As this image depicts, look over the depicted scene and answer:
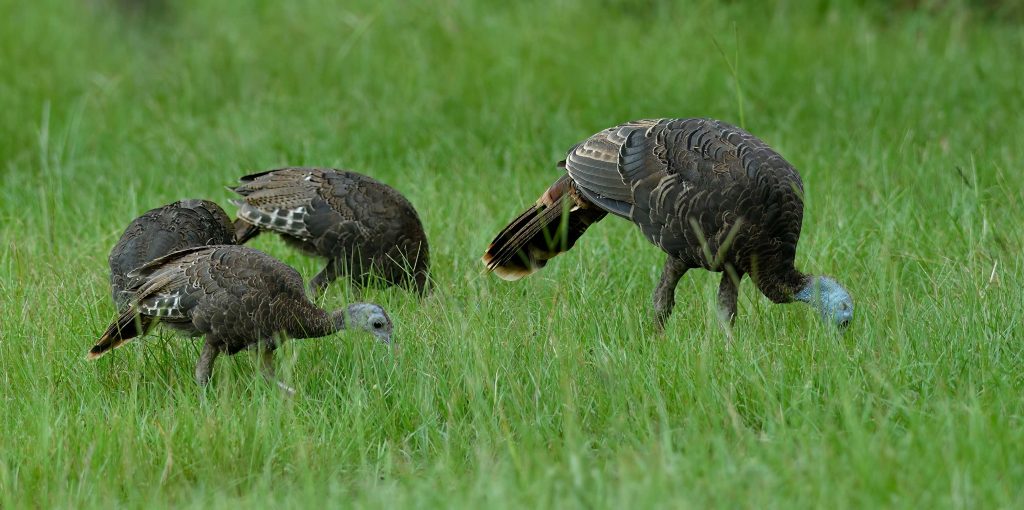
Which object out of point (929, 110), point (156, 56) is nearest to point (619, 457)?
point (929, 110)

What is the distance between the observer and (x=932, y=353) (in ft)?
16.2

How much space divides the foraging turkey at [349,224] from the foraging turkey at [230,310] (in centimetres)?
111

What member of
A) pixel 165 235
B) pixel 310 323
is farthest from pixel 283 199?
pixel 310 323

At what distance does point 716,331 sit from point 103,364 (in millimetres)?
2594

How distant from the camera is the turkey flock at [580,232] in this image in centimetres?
545

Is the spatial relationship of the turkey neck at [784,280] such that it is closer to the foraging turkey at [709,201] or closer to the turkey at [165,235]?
the foraging turkey at [709,201]

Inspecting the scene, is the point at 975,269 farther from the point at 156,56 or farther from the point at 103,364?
the point at 156,56

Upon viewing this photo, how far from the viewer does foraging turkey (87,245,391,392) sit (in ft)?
17.7

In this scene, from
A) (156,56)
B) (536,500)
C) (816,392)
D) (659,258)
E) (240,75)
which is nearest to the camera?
(536,500)

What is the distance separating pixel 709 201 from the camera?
5539 mm

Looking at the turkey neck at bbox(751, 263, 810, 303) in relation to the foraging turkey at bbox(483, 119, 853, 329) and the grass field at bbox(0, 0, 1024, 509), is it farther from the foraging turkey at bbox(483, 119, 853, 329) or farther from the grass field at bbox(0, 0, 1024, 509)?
the grass field at bbox(0, 0, 1024, 509)

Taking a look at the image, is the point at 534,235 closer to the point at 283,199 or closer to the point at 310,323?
the point at 310,323

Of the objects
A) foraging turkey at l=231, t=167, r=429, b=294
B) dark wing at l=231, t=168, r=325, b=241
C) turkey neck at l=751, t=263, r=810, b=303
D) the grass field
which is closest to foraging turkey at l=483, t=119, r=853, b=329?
turkey neck at l=751, t=263, r=810, b=303

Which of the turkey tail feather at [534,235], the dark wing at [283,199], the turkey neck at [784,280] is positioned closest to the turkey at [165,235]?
the dark wing at [283,199]
